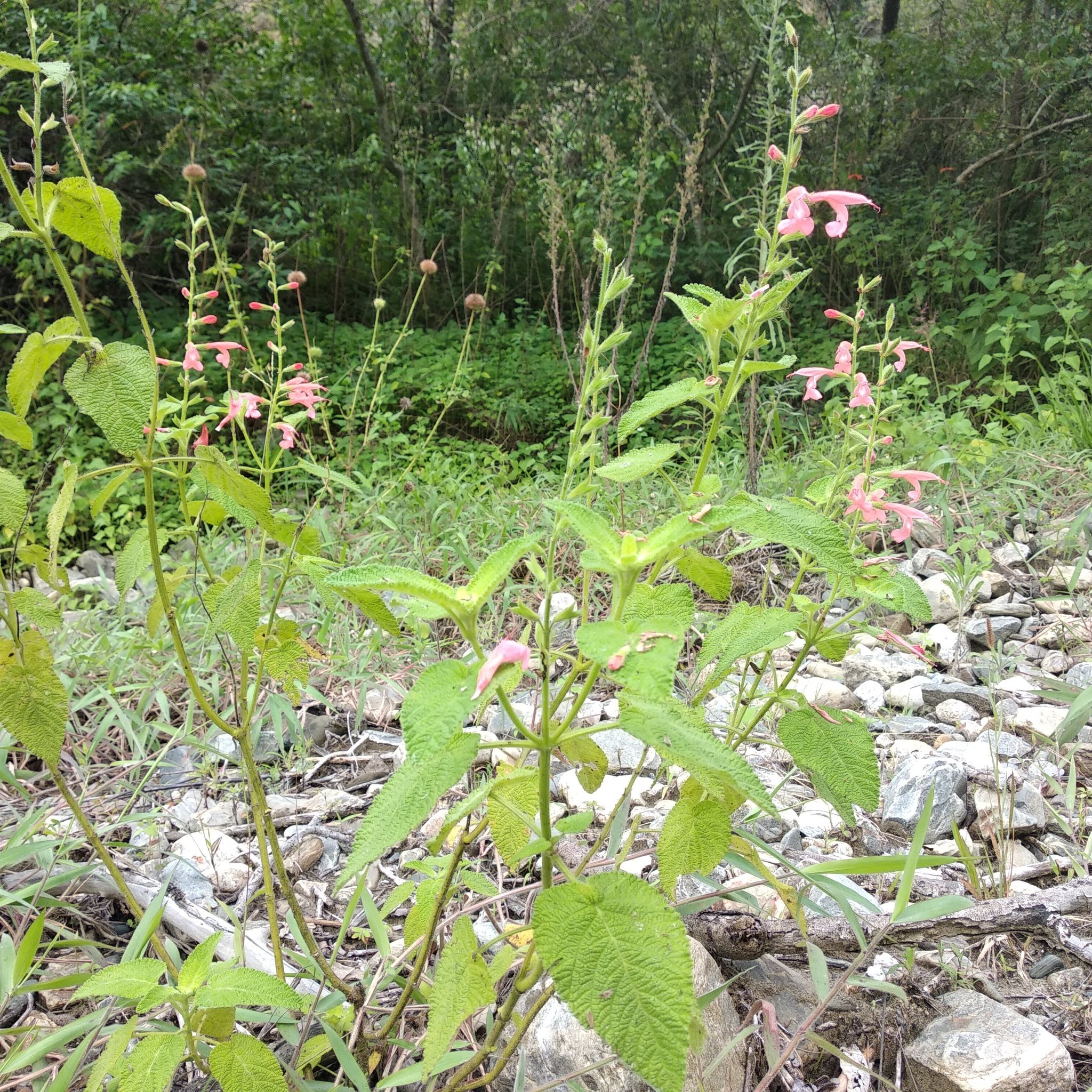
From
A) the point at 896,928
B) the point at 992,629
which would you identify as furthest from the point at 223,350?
the point at 992,629

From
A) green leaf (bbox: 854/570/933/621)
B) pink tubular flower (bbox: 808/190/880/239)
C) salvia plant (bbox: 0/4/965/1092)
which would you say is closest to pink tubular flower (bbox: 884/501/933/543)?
salvia plant (bbox: 0/4/965/1092)

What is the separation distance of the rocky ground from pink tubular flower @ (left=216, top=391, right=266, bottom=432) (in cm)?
51

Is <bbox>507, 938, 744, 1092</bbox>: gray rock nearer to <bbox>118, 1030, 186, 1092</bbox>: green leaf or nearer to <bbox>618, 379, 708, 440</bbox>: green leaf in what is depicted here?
<bbox>118, 1030, 186, 1092</bbox>: green leaf

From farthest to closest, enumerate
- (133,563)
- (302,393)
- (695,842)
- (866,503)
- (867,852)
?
1. (867,852)
2. (302,393)
3. (866,503)
4. (133,563)
5. (695,842)

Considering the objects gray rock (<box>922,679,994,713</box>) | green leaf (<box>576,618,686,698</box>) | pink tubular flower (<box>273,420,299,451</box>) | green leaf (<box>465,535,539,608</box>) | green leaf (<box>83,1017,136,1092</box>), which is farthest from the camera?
gray rock (<box>922,679,994,713</box>)

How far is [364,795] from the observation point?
6.15 ft

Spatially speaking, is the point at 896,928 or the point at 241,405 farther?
the point at 241,405

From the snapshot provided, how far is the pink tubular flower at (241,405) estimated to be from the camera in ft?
4.41

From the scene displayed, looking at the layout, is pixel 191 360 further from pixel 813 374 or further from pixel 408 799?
pixel 813 374

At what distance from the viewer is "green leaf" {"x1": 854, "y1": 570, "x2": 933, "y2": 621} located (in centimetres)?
108

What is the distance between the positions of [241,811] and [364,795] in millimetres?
251

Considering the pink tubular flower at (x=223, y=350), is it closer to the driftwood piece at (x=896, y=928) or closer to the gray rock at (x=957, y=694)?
the driftwood piece at (x=896, y=928)

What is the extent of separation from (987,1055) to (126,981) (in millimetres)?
935

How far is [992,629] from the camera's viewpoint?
251 centimetres
